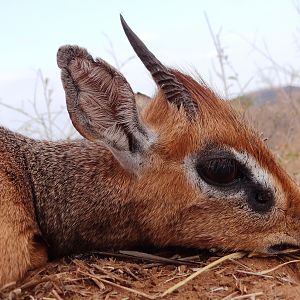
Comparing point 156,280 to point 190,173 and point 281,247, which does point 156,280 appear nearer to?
point 190,173

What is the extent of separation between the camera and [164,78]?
4.96m

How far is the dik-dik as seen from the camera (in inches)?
190

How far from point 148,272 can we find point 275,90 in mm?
10428

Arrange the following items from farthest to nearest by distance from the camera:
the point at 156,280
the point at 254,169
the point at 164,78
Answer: the point at 164,78 → the point at 254,169 → the point at 156,280

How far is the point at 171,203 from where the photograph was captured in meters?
4.89

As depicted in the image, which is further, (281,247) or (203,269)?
(281,247)

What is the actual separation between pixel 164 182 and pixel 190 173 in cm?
22

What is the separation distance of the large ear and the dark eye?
0.49 m

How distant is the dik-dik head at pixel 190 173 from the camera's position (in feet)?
15.9

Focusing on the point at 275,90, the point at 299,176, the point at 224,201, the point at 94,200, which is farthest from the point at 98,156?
the point at 275,90

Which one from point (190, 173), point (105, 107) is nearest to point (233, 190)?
point (190, 173)

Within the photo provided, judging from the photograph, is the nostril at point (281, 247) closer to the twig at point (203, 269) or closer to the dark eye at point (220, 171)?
the twig at point (203, 269)

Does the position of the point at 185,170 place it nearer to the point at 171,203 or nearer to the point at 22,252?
the point at 171,203

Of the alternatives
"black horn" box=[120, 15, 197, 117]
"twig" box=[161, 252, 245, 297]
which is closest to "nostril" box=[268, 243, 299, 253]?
"twig" box=[161, 252, 245, 297]
